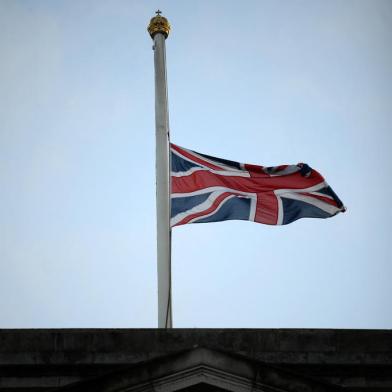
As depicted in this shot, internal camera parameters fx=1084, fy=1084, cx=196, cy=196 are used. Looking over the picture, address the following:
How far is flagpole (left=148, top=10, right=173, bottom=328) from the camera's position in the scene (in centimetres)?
2166

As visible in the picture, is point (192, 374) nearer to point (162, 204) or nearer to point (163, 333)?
point (163, 333)

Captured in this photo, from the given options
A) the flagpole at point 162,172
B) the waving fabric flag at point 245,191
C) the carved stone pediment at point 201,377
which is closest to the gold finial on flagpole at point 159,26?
the flagpole at point 162,172

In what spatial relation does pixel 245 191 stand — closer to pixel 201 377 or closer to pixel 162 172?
pixel 162 172

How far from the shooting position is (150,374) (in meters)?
16.3

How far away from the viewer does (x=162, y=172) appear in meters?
23.5

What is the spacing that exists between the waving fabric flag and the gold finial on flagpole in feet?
13.8

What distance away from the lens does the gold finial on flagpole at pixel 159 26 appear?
26844 mm

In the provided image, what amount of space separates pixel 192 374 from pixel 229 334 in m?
1.69

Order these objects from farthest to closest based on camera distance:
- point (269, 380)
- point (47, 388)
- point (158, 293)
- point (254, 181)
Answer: point (254, 181), point (158, 293), point (47, 388), point (269, 380)

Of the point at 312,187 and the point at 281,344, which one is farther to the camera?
the point at 312,187

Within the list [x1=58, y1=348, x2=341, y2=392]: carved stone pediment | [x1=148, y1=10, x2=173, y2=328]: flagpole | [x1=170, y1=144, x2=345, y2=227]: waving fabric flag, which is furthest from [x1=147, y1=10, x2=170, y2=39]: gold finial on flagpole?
[x1=58, y1=348, x2=341, y2=392]: carved stone pediment

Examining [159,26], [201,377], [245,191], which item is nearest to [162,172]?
[245,191]

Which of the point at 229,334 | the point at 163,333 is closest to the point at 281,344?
the point at 229,334

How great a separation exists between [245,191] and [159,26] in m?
5.67
